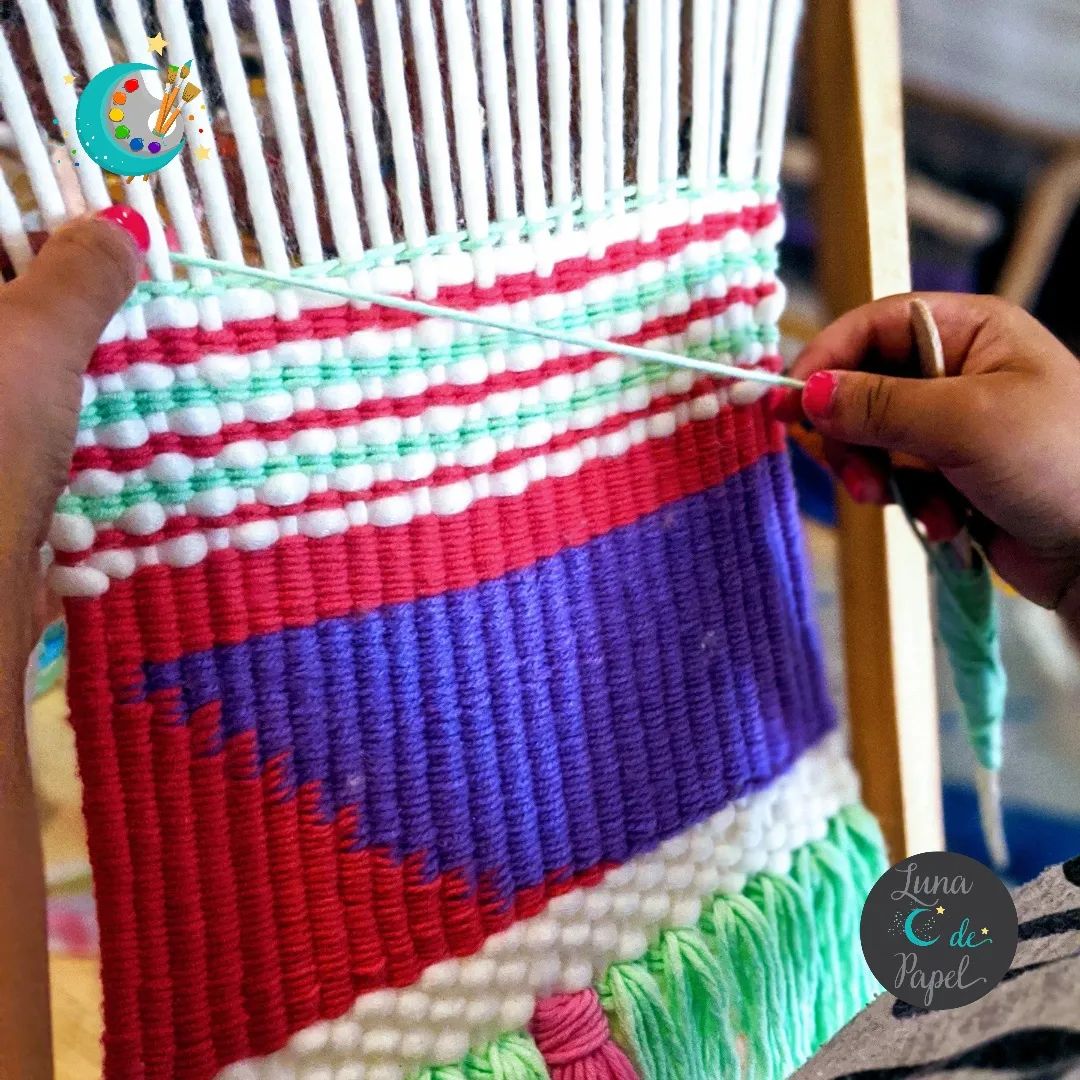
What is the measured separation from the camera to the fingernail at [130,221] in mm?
443

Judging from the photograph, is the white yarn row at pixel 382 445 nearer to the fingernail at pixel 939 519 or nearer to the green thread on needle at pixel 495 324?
the green thread on needle at pixel 495 324

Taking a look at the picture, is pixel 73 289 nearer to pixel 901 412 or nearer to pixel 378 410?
pixel 378 410

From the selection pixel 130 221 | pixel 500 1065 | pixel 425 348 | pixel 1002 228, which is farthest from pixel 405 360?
pixel 1002 228

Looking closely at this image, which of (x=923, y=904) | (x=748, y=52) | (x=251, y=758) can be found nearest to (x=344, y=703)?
(x=251, y=758)

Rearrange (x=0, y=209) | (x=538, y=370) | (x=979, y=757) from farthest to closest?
(x=979, y=757), (x=538, y=370), (x=0, y=209)

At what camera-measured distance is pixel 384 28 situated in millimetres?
472

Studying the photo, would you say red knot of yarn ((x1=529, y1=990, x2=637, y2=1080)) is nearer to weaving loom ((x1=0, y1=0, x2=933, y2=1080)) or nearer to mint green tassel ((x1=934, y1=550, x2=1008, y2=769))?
weaving loom ((x1=0, y1=0, x2=933, y2=1080))

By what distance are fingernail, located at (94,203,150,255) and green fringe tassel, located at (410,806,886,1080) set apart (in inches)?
16.3

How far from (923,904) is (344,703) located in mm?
290

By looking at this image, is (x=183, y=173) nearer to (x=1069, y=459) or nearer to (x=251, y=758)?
(x=251, y=758)

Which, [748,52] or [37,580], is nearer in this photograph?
[37,580]

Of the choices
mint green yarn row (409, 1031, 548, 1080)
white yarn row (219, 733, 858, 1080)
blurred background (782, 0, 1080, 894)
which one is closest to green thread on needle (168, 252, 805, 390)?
white yarn row (219, 733, 858, 1080)

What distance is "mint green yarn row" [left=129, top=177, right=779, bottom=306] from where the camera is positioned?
0.47m

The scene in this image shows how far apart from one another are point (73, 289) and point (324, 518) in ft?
0.48
